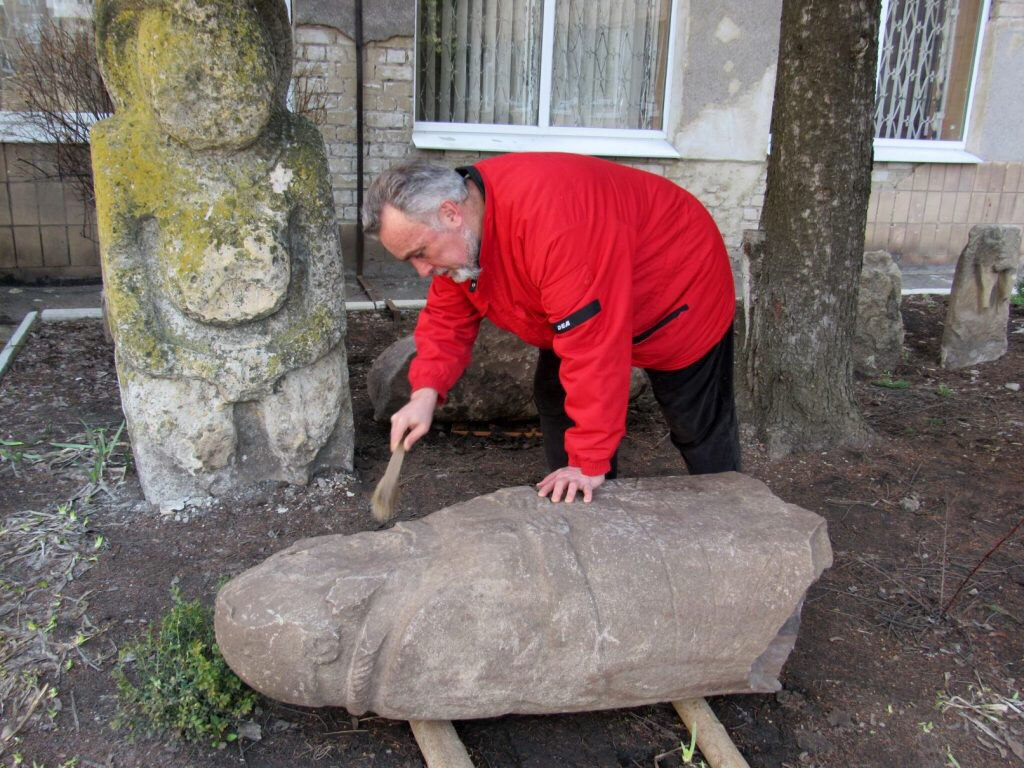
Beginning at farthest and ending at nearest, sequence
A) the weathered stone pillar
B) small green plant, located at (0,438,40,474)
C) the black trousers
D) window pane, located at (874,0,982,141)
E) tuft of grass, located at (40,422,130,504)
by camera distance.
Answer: window pane, located at (874,0,982,141)
the weathered stone pillar
small green plant, located at (0,438,40,474)
tuft of grass, located at (40,422,130,504)
the black trousers

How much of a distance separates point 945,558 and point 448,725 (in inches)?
74.7

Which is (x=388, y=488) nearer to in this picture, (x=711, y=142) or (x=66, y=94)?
(x=66, y=94)

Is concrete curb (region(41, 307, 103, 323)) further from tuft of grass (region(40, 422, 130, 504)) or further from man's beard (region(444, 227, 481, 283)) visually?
man's beard (region(444, 227, 481, 283))

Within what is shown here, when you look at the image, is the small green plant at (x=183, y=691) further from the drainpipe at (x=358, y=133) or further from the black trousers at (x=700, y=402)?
the drainpipe at (x=358, y=133)

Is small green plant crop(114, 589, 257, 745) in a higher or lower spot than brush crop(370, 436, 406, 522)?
lower

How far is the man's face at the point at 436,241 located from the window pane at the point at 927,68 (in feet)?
24.7

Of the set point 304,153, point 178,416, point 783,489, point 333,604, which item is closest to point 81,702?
point 333,604

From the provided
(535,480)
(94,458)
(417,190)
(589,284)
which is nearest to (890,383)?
(535,480)

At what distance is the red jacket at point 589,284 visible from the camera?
87.0 inches

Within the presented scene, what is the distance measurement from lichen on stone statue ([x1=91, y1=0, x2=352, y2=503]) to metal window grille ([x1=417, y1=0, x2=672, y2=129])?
4332mm

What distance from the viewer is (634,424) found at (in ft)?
14.4

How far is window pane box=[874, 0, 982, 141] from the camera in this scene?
8.34 meters

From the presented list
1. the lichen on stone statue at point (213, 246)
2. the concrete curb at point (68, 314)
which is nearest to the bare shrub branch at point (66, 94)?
the concrete curb at point (68, 314)

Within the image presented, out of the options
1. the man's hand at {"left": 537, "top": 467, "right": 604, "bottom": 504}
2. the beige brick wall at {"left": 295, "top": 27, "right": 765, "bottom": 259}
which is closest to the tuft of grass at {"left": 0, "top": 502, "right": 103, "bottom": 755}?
A: the man's hand at {"left": 537, "top": 467, "right": 604, "bottom": 504}
